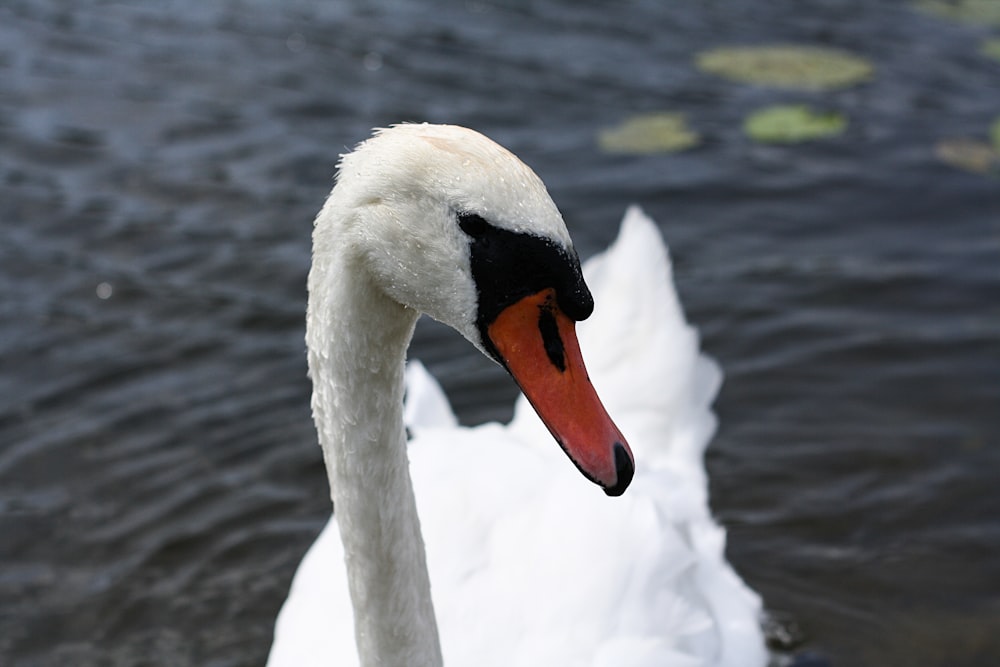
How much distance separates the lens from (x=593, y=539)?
3938 mm

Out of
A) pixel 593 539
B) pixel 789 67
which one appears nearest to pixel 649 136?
pixel 789 67

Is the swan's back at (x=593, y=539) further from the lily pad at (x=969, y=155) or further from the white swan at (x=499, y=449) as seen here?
the lily pad at (x=969, y=155)

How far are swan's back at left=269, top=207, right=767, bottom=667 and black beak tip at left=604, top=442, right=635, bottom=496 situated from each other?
47.3 inches

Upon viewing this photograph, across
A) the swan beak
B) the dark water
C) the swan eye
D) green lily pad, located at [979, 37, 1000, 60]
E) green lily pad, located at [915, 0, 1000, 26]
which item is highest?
the swan eye

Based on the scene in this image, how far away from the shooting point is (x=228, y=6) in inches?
402

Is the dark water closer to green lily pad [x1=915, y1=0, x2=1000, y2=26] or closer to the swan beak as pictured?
green lily pad [x1=915, y1=0, x2=1000, y2=26]

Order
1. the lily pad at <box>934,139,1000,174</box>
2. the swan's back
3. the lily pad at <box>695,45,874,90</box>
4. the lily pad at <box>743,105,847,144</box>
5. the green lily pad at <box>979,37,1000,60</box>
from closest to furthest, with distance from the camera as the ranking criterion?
the swan's back, the lily pad at <box>934,139,1000,174</box>, the lily pad at <box>743,105,847,144</box>, the lily pad at <box>695,45,874,90</box>, the green lily pad at <box>979,37,1000,60</box>

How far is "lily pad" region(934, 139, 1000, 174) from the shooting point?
26.4 ft

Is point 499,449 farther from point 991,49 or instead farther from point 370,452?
point 991,49

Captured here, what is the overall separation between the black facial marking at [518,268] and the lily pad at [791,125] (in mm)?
6531

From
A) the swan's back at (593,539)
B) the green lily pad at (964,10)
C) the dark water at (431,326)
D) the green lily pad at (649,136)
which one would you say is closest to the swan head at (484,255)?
the swan's back at (593,539)

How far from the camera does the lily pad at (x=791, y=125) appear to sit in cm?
862

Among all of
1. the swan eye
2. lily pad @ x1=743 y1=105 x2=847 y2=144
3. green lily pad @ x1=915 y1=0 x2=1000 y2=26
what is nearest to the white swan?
the swan eye

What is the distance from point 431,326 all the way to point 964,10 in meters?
6.22
